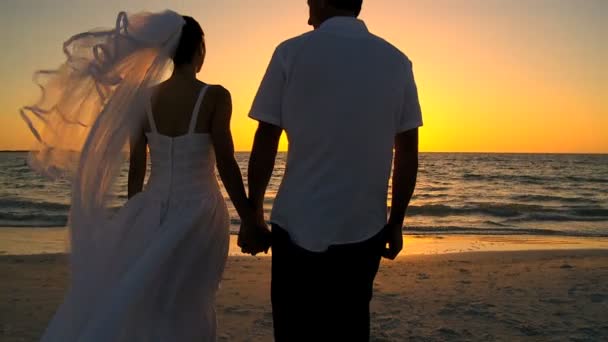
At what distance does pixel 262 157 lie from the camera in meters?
2.22

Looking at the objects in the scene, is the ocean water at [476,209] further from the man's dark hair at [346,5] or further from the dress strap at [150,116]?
the man's dark hair at [346,5]

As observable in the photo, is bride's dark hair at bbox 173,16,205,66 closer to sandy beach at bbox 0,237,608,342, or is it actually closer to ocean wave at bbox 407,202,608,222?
sandy beach at bbox 0,237,608,342

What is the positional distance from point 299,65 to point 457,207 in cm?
1776

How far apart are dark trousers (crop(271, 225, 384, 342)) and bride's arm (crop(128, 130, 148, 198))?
4.20ft

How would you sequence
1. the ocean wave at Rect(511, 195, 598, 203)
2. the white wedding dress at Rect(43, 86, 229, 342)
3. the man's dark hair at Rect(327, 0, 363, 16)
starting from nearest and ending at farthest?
the man's dark hair at Rect(327, 0, 363, 16) → the white wedding dress at Rect(43, 86, 229, 342) → the ocean wave at Rect(511, 195, 598, 203)

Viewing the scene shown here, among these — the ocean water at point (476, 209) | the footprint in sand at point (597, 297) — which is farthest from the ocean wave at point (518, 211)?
the footprint in sand at point (597, 297)

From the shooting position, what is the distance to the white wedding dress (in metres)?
2.77

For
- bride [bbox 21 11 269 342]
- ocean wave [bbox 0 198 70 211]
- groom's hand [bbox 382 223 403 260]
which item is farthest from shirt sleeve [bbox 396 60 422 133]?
ocean wave [bbox 0 198 70 211]

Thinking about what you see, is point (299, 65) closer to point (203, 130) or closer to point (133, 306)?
point (203, 130)

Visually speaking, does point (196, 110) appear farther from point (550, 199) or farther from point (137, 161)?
point (550, 199)

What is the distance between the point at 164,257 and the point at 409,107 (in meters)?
1.49

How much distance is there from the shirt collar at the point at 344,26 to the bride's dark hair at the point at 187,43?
1183 millimetres

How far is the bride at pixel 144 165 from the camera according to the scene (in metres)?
2.88

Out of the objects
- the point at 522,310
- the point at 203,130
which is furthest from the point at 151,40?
the point at 522,310
